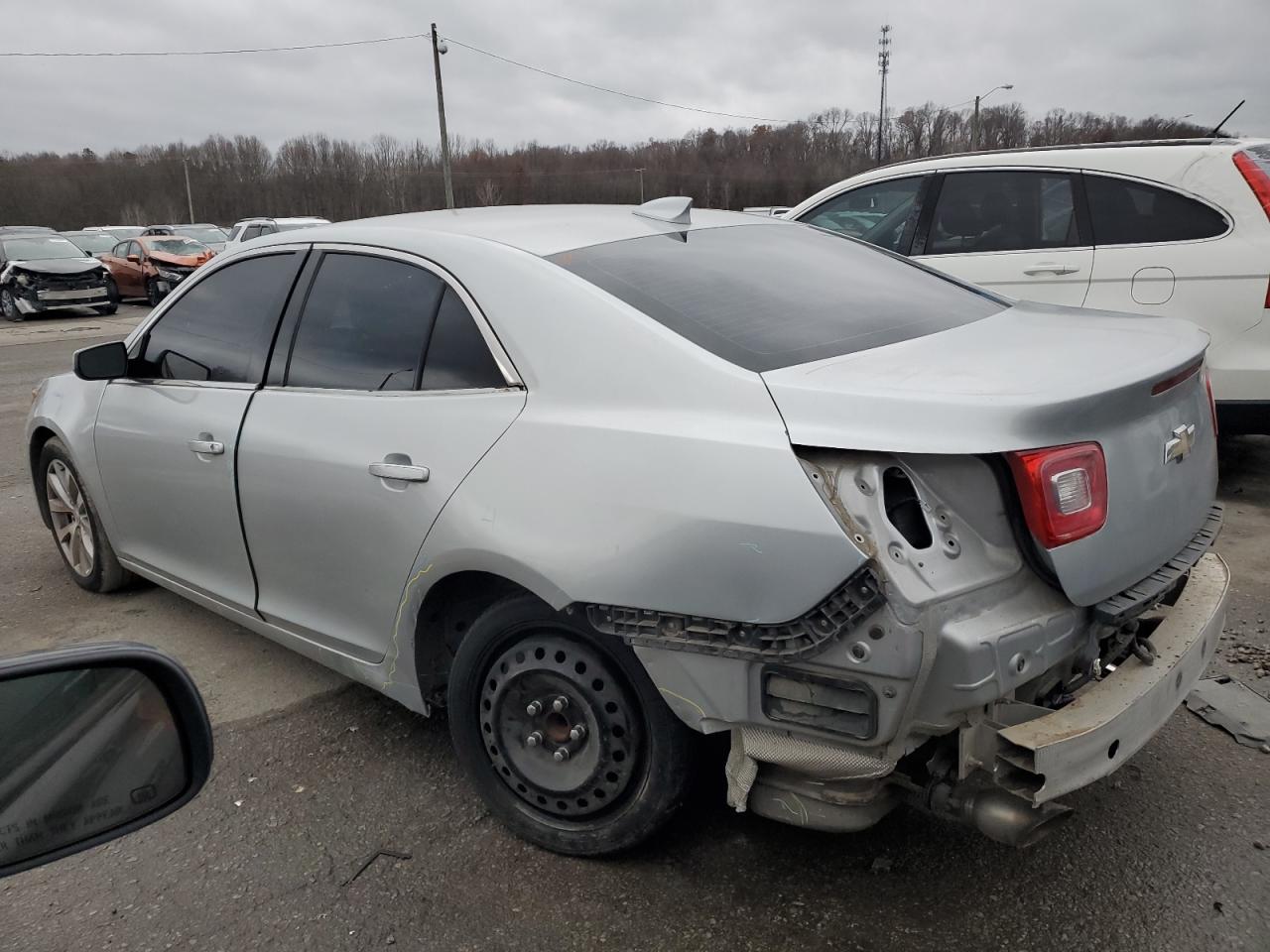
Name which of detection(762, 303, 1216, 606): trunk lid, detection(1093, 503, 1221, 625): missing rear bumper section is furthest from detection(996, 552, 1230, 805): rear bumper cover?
detection(762, 303, 1216, 606): trunk lid

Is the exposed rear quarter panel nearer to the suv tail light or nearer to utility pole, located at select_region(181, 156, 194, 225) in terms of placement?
the suv tail light

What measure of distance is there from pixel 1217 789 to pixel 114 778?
9.34 feet

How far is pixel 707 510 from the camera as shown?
2096 millimetres

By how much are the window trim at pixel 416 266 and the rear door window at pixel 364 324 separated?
0.6 inches

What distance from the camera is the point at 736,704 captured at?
213 cm

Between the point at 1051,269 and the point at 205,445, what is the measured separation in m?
4.54

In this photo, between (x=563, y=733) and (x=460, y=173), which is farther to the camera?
(x=460, y=173)

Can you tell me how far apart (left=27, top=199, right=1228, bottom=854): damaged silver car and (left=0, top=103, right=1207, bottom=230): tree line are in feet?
143

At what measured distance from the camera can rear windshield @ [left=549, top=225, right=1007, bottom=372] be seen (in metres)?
2.48

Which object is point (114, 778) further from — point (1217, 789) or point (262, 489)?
point (1217, 789)

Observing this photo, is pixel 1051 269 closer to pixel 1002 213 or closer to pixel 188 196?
pixel 1002 213

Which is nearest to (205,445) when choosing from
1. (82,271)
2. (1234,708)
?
(1234,708)

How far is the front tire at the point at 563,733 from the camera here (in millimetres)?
2377

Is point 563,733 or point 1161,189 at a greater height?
point 1161,189
